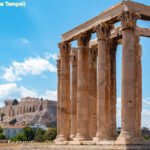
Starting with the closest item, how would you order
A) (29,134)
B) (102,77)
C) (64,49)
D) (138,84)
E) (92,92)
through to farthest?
(102,77) < (138,84) < (92,92) < (64,49) < (29,134)

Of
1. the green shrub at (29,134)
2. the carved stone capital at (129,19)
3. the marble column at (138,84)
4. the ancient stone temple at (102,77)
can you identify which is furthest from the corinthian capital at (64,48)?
the green shrub at (29,134)

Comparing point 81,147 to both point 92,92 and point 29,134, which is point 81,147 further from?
point 29,134

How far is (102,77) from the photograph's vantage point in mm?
42156

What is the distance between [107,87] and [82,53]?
18.2 feet

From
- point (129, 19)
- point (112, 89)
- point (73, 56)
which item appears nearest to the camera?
point (129, 19)

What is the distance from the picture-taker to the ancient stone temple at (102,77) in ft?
125

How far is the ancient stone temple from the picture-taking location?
3809cm

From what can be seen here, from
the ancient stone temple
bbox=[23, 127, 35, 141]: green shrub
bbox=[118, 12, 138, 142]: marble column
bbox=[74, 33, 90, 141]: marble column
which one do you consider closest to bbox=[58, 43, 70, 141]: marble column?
the ancient stone temple

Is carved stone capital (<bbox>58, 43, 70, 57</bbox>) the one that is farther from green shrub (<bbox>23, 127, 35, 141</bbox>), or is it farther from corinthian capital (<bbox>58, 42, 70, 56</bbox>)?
green shrub (<bbox>23, 127, 35, 141</bbox>)

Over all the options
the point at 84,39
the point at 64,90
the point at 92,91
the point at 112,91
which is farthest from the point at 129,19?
the point at 64,90

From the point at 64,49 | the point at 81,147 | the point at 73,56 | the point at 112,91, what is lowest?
the point at 81,147

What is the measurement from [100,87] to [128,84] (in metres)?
4.76

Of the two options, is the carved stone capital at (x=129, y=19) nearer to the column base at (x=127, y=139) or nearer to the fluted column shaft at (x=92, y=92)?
the column base at (x=127, y=139)

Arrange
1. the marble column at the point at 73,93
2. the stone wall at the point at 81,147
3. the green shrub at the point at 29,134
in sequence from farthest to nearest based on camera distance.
Result: the green shrub at the point at 29,134 < the marble column at the point at 73,93 < the stone wall at the point at 81,147
